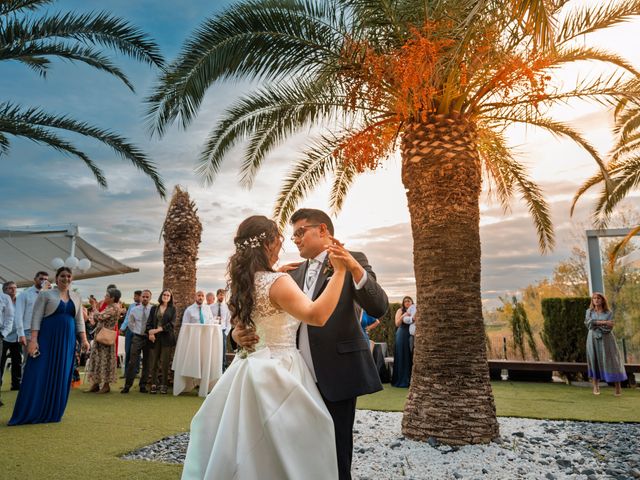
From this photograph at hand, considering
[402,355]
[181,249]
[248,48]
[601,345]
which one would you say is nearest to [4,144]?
[181,249]

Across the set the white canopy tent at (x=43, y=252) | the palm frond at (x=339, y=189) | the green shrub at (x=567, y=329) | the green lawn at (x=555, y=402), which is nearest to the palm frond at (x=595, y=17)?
the palm frond at (x=339, y=189)

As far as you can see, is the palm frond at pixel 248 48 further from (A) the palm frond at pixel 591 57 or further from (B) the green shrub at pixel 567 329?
(B) the green shrub at pixel 567 329

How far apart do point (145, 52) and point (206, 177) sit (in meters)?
2.70

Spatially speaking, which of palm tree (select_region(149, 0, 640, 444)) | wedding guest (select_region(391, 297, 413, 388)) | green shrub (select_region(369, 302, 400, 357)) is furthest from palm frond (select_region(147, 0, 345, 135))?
green shrub (select_region(369, 302, 400, 357))

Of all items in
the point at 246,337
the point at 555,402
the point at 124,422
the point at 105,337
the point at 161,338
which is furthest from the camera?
the point at 161,338

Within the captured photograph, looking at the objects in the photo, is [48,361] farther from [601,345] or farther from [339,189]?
[601,345]

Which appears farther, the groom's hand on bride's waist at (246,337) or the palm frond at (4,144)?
the palm frond at (4,144)

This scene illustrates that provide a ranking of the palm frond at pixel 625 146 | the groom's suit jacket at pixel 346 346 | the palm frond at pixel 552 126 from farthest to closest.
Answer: the palm frond at pixel 625 146
the palm frond at pixel 552 126
the groom's suit jacket at pixel 346 346

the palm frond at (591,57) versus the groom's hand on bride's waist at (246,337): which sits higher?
the palm frond at (591,57)

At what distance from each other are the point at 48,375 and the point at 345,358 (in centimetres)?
607

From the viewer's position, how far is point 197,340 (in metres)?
11.0

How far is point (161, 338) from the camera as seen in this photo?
454 inches

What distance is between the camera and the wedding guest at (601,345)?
1104 centimetres

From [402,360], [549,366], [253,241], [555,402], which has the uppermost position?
[253,241]
